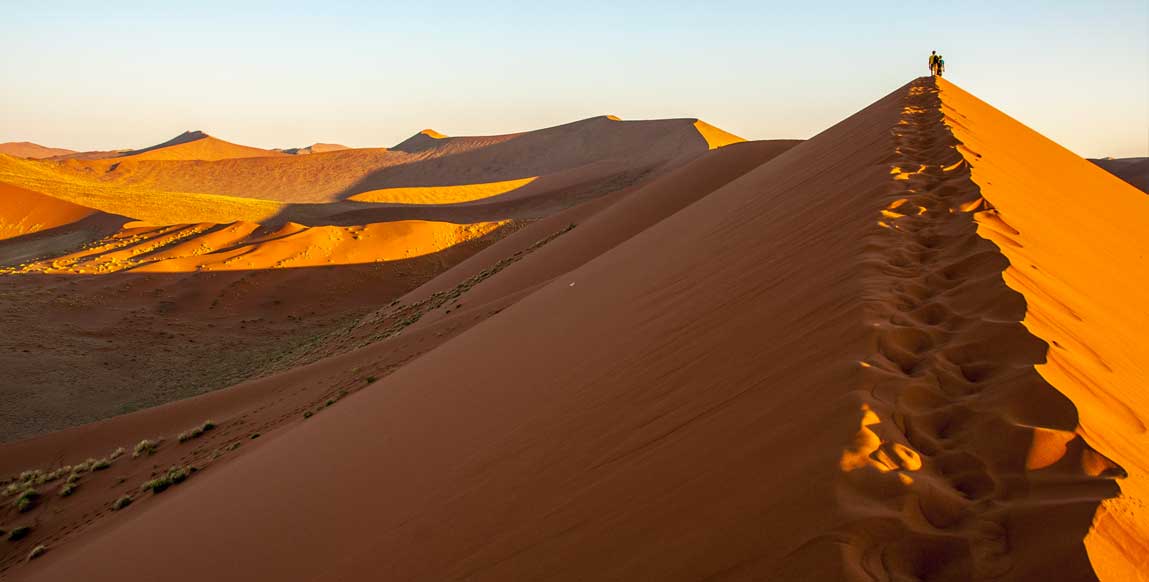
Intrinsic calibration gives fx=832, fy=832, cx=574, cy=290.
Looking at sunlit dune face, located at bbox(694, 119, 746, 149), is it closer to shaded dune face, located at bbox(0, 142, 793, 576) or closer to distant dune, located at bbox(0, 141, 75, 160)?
shaded dune face, located at bbox(0, 142, 793, 576)

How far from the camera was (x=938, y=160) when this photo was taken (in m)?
8.38

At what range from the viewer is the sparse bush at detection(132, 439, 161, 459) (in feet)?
39.1

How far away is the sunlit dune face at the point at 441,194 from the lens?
71.0 meters

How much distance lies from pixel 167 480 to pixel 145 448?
256 centimetres

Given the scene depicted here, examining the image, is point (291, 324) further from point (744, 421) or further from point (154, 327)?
point (744, 421)

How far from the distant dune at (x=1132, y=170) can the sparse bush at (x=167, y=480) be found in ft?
160

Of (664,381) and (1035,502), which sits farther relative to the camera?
(664,381)

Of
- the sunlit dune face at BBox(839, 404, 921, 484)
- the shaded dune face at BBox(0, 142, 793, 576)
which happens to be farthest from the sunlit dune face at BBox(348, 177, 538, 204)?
the sunlit dune face at BBox(839, 404, 921, 484)

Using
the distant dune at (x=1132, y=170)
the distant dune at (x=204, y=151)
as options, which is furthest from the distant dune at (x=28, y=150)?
the distant dune at (x=1132, y=170)

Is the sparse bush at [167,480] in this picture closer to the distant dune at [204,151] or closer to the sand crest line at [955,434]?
the sand crest line at [955,434]

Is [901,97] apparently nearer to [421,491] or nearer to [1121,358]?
[1121,358]

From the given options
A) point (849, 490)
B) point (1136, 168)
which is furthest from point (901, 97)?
point (1136, 168)

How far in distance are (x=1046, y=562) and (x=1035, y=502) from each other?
29 centimetres

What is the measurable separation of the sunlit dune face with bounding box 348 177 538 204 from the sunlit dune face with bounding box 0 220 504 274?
97.0 ft
